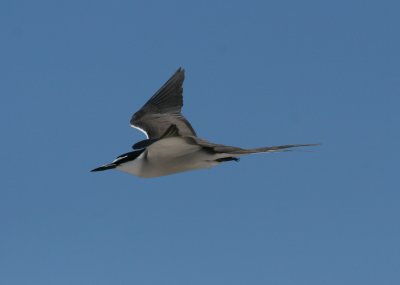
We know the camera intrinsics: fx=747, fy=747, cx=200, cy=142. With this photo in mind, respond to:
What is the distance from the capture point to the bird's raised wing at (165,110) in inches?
655

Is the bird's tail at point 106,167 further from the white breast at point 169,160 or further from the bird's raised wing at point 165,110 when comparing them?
the bird's raised wing at point 165,110

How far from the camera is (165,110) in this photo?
1762 cm

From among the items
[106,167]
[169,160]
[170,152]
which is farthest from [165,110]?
[170,152]

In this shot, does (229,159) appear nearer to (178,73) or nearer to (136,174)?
(136,174)

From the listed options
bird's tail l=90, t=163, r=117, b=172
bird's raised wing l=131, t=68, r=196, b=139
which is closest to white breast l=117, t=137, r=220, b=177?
bird's tail l=90, t=163, r=117, b=172

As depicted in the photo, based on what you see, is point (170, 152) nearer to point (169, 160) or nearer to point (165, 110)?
point (169, 160)

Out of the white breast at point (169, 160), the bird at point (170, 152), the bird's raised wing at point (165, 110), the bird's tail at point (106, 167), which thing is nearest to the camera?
the bird at point (170, 152)

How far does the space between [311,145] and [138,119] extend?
587 centimetres

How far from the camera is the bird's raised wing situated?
1664cm

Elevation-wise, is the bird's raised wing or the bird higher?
the bird's raised wing

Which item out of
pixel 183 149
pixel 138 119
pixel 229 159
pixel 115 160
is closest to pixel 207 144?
pixel 183 149

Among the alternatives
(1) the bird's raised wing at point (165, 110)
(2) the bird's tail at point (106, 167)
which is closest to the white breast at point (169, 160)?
(2) the bird's tail at point (106, 167)

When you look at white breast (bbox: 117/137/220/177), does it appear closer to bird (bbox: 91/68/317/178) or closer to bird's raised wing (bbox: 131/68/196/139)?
bird (bbox: 91/68/317/178)

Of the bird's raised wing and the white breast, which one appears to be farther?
the bird's raised wing
